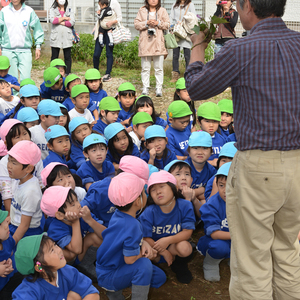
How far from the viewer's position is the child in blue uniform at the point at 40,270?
98.0 inches

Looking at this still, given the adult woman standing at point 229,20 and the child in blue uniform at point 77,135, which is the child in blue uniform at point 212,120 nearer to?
the child in blue uniform at point 77,135

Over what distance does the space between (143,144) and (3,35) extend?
13.4 ft

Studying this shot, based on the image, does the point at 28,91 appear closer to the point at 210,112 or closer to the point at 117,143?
the point at 117,143

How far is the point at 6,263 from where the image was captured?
300cm

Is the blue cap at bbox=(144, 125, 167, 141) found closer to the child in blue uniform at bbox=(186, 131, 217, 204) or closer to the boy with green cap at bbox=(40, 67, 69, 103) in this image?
the child in blue uniform at bbox=(186, 131, 217, 204)

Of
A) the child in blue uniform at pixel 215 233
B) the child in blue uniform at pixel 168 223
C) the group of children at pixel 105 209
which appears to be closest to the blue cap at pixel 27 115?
the group of children at pixel 105 209

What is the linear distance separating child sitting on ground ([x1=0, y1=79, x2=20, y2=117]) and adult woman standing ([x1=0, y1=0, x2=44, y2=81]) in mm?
1311

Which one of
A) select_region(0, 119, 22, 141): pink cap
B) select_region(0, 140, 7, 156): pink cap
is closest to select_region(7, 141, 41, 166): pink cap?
select_region(0, 140, 7, 156): pink cap

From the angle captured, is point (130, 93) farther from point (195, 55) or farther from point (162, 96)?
point (195, 55)

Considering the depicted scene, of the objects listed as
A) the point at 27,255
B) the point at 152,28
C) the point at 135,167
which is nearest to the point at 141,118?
the point at 135,167

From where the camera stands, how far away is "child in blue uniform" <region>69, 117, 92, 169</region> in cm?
511

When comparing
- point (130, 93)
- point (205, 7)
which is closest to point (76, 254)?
point (130, 93)

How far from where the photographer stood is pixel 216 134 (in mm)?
5340

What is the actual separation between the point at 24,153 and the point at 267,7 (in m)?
2.45
